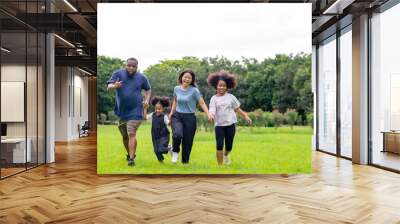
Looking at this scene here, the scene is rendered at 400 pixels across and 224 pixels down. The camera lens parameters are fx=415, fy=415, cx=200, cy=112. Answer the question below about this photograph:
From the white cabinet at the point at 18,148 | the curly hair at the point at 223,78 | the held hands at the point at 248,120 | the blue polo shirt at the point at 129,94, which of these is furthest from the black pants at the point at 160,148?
the white cabinet at the point at 18,148

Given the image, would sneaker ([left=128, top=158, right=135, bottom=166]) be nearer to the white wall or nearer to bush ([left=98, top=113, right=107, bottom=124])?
bush ([left=98, top=113, right=107, bottom=124])

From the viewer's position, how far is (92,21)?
8562mm

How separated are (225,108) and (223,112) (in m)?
0.07

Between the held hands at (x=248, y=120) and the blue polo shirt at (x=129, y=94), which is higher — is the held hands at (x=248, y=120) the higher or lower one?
the lower one

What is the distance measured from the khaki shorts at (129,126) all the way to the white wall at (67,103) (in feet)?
30.3

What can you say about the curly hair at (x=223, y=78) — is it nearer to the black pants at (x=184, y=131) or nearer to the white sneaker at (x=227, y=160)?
the black pants at (x=184, y=131)

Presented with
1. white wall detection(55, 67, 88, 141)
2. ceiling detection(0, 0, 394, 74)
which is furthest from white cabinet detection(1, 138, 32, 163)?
white wall detection(55, 67, 88, 141)

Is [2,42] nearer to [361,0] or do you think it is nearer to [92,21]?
[92,21]

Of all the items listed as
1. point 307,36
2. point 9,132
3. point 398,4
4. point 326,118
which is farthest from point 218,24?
point 326,118

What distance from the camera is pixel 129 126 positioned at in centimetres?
644

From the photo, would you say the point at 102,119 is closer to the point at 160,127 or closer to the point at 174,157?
the point at 160,127

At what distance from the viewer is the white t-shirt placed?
6.45 metres

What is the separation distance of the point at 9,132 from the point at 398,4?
22.0ft

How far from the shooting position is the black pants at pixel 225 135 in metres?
6.43
